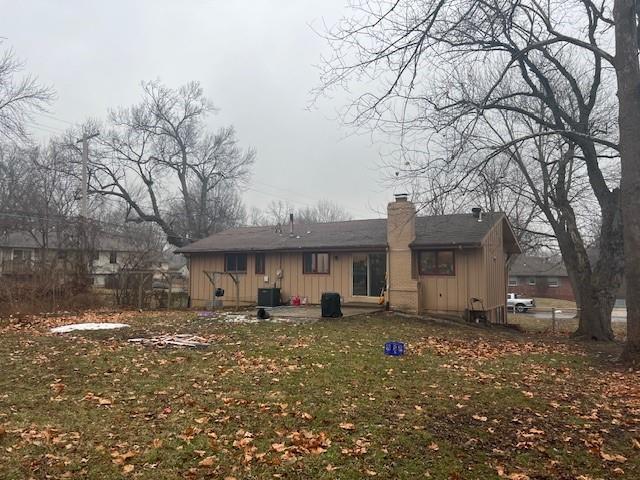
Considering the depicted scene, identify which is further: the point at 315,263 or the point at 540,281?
the point at 540,281

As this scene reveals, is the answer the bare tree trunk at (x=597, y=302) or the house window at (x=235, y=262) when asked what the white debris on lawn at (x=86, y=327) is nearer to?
the house window at (x=235, y=262)

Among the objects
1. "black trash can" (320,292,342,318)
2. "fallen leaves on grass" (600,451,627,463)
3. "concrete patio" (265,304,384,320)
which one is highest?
"black trash can" (320,292,342,318)

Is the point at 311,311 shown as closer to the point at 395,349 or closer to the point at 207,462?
the point at 395,349

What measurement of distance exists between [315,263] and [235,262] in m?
4.10

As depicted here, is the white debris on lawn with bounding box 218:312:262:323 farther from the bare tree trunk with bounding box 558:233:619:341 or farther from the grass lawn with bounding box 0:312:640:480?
the bare tree trunk with bounding box 558:233:619:341

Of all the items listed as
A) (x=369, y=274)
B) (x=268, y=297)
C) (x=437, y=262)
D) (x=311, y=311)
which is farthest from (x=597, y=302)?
(x=268, y=297)

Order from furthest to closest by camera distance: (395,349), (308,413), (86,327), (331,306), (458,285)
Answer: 1. (458,285)
2. (331,306)
3. (86,327)
4. (395,349)
5. (308,413)

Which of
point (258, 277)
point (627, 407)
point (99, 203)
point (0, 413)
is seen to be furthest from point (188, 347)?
point (99, 203)

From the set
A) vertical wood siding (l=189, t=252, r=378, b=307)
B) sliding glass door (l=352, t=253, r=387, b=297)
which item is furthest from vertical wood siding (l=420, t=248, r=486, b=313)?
vertical wood siding (l=189, t=252, r=378, b=307)

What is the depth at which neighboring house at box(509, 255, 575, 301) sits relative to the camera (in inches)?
2045

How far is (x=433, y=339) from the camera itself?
11844 mm

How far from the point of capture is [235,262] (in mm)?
22062

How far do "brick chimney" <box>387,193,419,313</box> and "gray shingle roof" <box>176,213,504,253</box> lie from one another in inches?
16.8

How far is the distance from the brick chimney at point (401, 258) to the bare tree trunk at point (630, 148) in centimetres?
840
